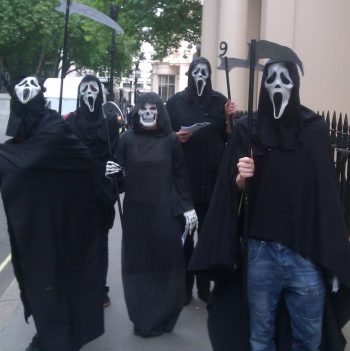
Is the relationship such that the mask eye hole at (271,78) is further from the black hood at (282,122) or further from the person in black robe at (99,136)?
the person in black robe at (99,136)

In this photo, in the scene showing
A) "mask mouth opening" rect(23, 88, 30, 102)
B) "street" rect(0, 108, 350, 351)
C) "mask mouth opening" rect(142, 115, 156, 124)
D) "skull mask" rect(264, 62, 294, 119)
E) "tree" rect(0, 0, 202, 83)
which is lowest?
"street" rect(0, 108, 350, 351)

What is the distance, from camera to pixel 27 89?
463 centimetres

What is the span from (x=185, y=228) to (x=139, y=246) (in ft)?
1.21

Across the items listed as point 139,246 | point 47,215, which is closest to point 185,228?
point 139,246

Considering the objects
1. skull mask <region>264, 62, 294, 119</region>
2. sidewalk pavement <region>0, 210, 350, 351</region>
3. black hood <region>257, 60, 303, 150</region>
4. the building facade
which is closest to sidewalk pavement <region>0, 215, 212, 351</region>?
sidewalk pavement <region>0, 210, 350, 351</region>

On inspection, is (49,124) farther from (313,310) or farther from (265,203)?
(313,310)

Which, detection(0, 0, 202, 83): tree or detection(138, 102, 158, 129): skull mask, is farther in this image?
detection(0, 0, 202, 83): tree

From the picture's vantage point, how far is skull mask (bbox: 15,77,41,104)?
4.61 m

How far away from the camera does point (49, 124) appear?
460cm

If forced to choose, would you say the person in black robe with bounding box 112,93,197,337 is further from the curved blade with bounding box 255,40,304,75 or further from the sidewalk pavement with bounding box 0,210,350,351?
the curved blade with bounding box 255,40,304,75

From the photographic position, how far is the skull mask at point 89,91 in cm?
569

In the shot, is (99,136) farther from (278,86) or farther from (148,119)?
(278,86)

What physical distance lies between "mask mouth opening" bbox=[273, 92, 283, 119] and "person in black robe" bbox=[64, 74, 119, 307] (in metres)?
2.24

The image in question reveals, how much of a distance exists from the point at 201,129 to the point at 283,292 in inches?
94.5
